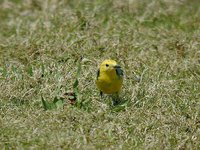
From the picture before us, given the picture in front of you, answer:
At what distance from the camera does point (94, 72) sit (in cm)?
746

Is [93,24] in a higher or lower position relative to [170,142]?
higher

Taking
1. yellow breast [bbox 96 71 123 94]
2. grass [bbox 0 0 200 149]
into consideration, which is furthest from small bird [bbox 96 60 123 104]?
grass [bbox 0 0 200 149]

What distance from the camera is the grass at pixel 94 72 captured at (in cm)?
597

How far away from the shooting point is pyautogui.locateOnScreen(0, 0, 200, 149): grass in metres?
5.97

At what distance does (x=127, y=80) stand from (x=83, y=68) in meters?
0.52

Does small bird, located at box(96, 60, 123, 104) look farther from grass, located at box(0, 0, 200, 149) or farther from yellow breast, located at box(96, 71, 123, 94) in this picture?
grass, located at box(0, 0, 200, 149)

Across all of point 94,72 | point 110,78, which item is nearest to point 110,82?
point 110,78

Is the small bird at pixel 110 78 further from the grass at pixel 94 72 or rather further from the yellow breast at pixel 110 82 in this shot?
the grass at pixel 94 72

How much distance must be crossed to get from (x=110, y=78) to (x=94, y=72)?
86cm

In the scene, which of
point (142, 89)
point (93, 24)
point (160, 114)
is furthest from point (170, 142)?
point (93, 24)

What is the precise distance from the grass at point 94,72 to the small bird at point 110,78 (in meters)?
0.16

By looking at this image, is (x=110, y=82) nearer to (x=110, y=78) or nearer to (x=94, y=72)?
(x=110, y=78)

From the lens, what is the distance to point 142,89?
704 centimetres

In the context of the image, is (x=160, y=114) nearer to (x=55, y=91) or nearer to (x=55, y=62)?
(x=55, y=91)
